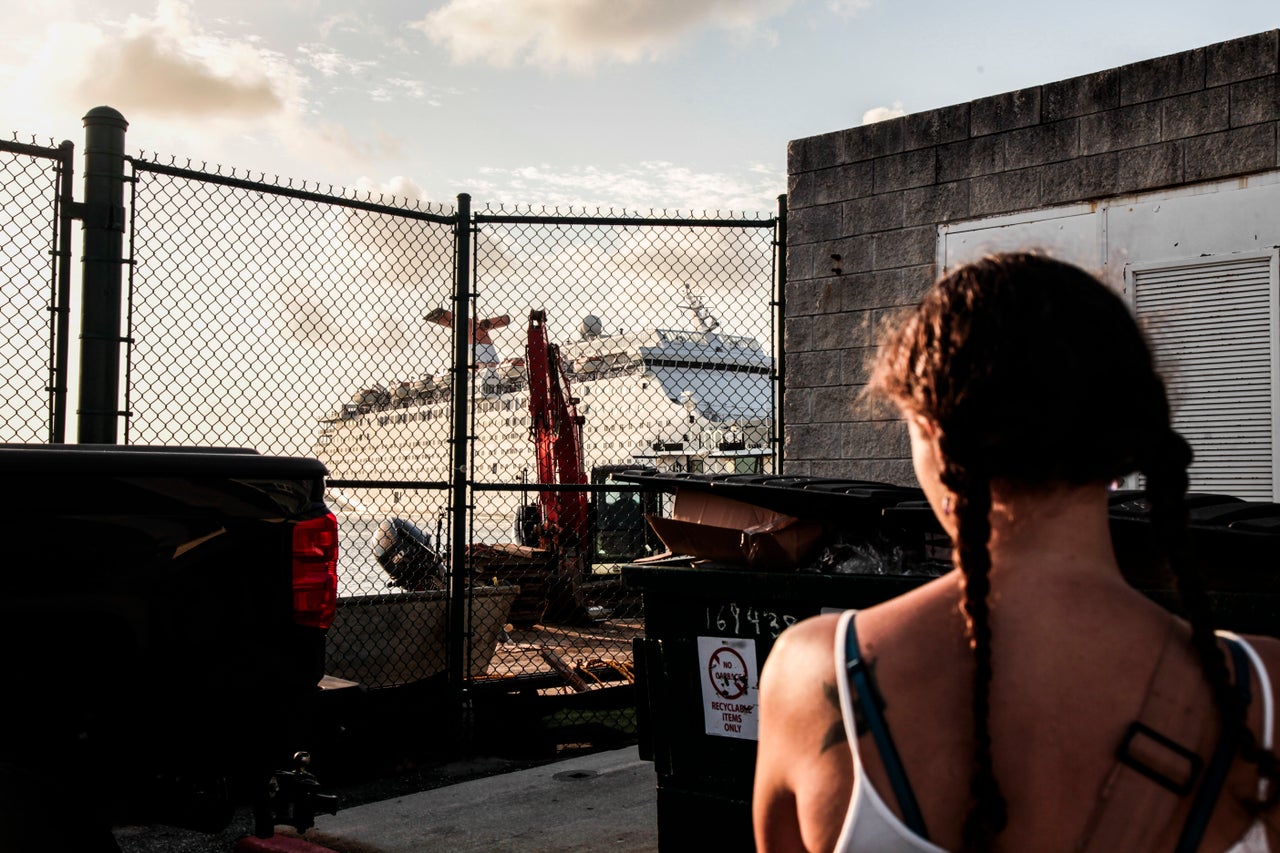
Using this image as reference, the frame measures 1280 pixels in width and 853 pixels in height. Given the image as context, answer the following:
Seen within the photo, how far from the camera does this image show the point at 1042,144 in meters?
6.00

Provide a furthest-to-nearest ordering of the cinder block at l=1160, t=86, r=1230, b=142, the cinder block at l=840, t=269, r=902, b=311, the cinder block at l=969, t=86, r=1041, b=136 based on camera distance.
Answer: the cinder block at l=840, t=269, r=902, b=311 → the cinder block at l=969, t=86, r=1041, b=136 → the cinder block at l=1160, t=86, r=1230, b=142

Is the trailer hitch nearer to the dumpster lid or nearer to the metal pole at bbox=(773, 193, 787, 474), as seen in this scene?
the dumpster lid

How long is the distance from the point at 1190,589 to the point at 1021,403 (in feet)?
1.12

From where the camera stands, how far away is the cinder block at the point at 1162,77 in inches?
214

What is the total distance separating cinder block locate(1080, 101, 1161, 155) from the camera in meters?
5.60

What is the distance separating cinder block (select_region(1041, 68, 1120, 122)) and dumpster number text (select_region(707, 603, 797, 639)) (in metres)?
3.96

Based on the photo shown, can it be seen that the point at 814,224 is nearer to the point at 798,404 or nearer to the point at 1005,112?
the point at 798,404

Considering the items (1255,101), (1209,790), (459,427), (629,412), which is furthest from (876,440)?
(629,412)

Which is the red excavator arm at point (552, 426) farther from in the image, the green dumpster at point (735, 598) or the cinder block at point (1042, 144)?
the green dumpster at point (735, 598)

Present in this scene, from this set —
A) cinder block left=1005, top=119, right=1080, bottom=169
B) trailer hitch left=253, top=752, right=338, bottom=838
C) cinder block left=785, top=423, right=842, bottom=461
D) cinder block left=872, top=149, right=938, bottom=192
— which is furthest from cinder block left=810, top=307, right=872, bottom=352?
trailer hitch left=253, top=752, right=338, bottom=838

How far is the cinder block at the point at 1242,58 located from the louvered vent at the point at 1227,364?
0.88 meters

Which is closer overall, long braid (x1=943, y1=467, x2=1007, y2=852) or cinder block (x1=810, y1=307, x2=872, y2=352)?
long braid (x1=943, y1=467, x2=1007, y2=852)

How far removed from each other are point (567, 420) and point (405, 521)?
2496mm

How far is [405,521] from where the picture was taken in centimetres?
1310
